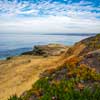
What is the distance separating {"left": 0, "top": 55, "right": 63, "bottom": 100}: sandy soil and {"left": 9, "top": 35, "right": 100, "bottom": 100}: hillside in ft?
14.3

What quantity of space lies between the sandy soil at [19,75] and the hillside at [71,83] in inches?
171

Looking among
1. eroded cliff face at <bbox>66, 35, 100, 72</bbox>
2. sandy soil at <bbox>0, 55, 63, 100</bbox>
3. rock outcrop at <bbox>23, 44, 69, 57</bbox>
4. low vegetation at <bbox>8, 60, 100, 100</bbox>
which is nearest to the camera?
low vegetation at <bbox>8, 60, 100, 100</bbox>

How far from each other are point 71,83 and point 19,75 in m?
8.78

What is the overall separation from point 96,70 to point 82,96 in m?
2.17

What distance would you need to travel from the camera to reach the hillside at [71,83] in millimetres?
11398

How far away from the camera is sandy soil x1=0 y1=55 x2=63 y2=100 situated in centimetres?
1836

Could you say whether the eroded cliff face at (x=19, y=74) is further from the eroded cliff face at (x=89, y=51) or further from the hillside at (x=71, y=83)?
the hillside at (x=71, y=83)

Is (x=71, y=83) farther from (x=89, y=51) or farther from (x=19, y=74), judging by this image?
(x=19, y=74)

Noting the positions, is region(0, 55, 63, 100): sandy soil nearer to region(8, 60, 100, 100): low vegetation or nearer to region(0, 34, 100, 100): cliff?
region(0, 34, 100, 100): cliff

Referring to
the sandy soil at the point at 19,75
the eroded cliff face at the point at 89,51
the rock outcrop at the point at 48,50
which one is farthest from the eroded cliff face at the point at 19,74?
the rock outcrop at the point at 48,50

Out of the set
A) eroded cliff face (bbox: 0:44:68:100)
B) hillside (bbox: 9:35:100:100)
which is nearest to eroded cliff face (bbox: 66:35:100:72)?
hillside (bbox: 9:35:100:100)

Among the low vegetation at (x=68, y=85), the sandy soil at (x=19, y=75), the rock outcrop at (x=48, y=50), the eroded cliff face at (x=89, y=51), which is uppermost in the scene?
the eroded cliff face at (x=89, y=51)

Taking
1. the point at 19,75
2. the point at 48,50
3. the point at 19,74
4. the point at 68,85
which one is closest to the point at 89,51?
the point at 19,75

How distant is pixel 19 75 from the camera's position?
67.6ft
